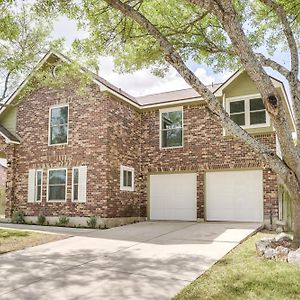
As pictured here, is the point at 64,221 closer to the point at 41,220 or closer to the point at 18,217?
the point at 41,220

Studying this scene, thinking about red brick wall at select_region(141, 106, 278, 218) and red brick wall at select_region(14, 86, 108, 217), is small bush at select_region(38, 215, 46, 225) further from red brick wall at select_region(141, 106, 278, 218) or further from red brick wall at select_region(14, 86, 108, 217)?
red brick wall at select_region(141, 106, 278, 218)

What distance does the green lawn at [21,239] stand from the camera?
32.6 ft

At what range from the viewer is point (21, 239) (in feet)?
36.8

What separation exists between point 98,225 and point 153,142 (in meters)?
5.24

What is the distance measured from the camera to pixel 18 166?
1745cm

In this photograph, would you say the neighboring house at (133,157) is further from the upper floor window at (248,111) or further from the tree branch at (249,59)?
the tree branch at (249,59)

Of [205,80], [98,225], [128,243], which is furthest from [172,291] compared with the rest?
[205,80]

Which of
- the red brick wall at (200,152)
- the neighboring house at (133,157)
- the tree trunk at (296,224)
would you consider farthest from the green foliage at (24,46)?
the tree trunk at (296,224)

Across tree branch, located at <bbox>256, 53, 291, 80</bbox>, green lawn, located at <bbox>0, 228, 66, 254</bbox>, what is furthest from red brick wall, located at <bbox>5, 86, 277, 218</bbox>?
tree branch, located at <bbox>256, 53, 291, 80</bbox>

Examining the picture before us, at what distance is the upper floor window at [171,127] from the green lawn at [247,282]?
9903mm

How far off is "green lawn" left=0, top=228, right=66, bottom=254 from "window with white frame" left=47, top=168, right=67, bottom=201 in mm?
3304

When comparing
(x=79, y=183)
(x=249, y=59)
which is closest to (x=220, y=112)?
(x=249, y=59)

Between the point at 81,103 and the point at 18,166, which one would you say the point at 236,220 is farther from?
the point at 18,166

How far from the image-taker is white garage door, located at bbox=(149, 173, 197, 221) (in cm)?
1656
